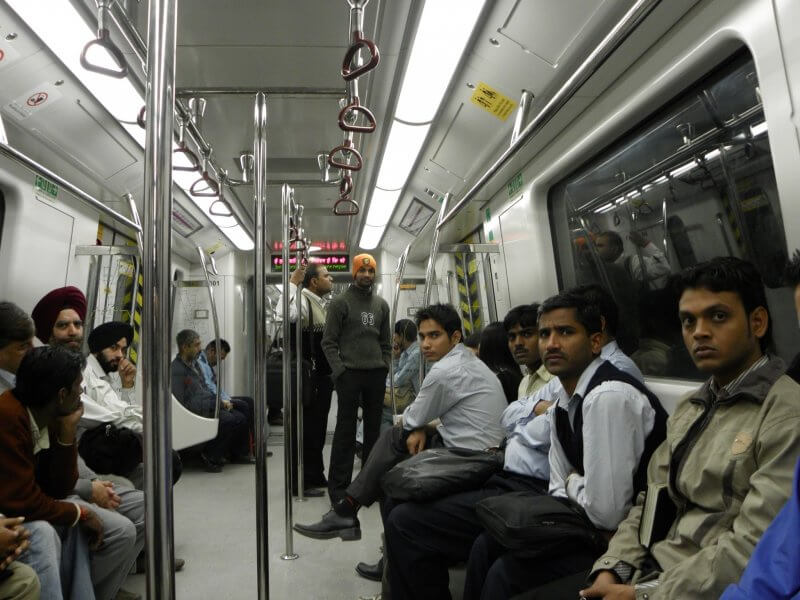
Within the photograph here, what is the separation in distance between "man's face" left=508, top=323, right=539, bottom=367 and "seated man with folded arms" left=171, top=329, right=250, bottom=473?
368 cm

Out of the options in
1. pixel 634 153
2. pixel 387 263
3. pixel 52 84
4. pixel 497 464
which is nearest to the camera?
pixel 497 464

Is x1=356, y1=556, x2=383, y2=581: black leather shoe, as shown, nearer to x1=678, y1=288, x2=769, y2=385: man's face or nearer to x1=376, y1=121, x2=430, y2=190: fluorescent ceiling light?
x1=678, y1=288, x2=769, y2=385: man's face

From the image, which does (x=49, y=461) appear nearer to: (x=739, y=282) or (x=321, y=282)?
(x=739, y=282)

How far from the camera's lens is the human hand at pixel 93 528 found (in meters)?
2.21

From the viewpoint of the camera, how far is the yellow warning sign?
3.16 m

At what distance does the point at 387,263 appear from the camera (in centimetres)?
857

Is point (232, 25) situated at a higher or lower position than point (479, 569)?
higher

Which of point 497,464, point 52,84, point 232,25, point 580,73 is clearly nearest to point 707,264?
point 580,73

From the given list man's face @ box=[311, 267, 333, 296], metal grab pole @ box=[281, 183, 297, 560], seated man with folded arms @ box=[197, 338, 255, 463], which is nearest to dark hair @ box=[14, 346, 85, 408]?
metal grab pole @ box=[281, 183, 297, 560]

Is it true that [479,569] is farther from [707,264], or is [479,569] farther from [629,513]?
[707,264]

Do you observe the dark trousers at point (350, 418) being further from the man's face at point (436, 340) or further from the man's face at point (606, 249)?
the man's face at point (606, 249)

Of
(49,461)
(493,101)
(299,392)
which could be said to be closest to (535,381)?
(493,101)

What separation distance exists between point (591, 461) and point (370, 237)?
6332 millimetres

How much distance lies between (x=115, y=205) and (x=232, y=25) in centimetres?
232
